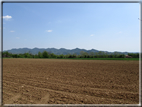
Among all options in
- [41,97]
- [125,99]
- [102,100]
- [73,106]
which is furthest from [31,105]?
[125,99]

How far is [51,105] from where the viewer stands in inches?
186

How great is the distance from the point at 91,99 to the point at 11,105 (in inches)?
141

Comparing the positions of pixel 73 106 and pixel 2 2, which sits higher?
pixel 2 2

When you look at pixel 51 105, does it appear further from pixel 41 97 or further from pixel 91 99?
pixel 91 99

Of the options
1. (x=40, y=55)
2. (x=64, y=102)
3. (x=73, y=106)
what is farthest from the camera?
(x=40, y=55)

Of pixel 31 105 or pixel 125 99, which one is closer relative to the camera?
pixel 31 105

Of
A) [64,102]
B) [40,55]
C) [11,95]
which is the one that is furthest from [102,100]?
[40,55]

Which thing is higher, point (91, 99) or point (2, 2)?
point (2, 2)

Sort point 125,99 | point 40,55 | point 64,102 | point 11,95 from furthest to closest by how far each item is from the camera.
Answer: point 40,55, point 11,95, point 125,99, point 64,102

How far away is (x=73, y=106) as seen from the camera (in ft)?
15.2

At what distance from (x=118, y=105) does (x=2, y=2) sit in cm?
687

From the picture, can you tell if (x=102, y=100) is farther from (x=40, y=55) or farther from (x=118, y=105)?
(x=40, y=55)

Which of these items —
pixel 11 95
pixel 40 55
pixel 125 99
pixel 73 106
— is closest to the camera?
pixel 73 106

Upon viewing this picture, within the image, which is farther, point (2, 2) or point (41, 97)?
point (41, 97)
